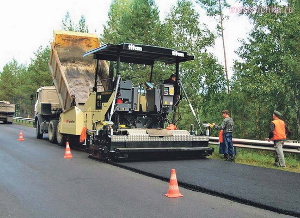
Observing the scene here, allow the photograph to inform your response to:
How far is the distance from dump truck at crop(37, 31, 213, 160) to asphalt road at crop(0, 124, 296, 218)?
120cm

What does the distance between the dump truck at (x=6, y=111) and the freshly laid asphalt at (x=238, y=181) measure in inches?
1091

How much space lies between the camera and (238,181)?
7.06 meters

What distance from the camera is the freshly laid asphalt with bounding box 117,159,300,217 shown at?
218 inches

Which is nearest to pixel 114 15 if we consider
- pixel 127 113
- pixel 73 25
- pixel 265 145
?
pixel 73 25

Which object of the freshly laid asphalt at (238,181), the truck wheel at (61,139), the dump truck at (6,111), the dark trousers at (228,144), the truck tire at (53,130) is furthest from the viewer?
the dump truck at (6,111)

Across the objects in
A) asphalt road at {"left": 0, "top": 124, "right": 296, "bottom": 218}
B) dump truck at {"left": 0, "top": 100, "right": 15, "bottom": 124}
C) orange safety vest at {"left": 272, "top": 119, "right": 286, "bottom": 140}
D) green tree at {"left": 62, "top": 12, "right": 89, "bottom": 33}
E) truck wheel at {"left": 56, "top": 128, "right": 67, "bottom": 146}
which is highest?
green tree at {"left": 62, "top": 12, "right": 89, "bottom": 33}

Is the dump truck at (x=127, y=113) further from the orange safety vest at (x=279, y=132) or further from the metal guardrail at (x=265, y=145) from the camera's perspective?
the orange safety vest at (x=279, y=132)

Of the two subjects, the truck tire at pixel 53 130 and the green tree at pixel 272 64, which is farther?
the truck tire at pixel 53 130

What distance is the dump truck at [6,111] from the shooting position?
112 feet

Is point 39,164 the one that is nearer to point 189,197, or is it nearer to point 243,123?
point 189,197

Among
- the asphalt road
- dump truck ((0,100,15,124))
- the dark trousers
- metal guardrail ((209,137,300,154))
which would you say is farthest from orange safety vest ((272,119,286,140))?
dump truck ((0,100,15,124))

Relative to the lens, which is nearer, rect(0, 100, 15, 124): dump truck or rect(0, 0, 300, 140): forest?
rect(0, 0, 300, 140): forest

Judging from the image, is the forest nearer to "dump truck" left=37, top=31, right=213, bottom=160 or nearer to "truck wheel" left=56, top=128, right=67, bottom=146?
"dump truck" left=37, top=31, right=213, bottom=160

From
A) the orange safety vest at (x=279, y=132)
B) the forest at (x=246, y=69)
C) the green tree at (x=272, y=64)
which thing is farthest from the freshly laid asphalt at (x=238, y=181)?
Answer: the green tree at (x=272, y=64)
